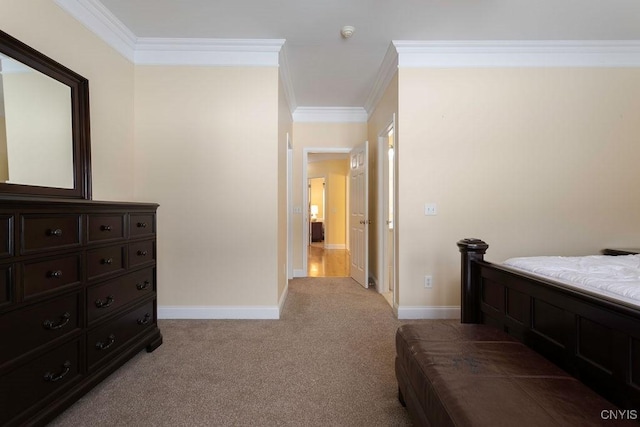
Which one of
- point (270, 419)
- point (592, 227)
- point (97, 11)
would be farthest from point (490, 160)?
point (97, 11)

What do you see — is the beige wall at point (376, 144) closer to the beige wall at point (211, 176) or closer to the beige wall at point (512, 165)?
the beige wall at point (512, 165)

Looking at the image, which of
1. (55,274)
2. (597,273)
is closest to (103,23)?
(55,274)

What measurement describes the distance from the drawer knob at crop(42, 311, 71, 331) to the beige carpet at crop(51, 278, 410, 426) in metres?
0.52

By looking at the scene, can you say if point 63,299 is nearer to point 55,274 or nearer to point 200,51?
point 55,274

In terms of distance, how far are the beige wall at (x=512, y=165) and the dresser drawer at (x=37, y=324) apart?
2.49 meters

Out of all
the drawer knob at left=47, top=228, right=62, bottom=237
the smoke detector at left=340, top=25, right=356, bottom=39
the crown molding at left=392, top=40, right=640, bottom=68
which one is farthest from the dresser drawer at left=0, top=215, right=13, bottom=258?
the crown molding at left=392, top=40, right=640, bottom=68

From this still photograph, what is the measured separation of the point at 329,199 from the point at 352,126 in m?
3.58

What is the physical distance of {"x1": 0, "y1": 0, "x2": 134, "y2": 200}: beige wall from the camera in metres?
1.76

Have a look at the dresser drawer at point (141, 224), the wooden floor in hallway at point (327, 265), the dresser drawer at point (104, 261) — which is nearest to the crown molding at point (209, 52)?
the dresser drawer at point (141, 224)

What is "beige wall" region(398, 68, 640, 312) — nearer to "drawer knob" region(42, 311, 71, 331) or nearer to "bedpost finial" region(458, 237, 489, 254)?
"bedpost finial" region(458, 237, 489, 254)

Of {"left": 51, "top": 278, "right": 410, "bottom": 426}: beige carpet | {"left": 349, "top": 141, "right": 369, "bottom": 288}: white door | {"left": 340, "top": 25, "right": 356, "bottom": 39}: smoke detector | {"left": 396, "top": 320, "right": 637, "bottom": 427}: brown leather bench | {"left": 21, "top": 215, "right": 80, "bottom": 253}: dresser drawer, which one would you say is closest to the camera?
{"left": 396, "top": 320, "right": 637, "bottom": 427}: brown leather bench

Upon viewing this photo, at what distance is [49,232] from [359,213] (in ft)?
11.1

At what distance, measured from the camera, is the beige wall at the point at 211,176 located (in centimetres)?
277

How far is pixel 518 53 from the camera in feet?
9.02
